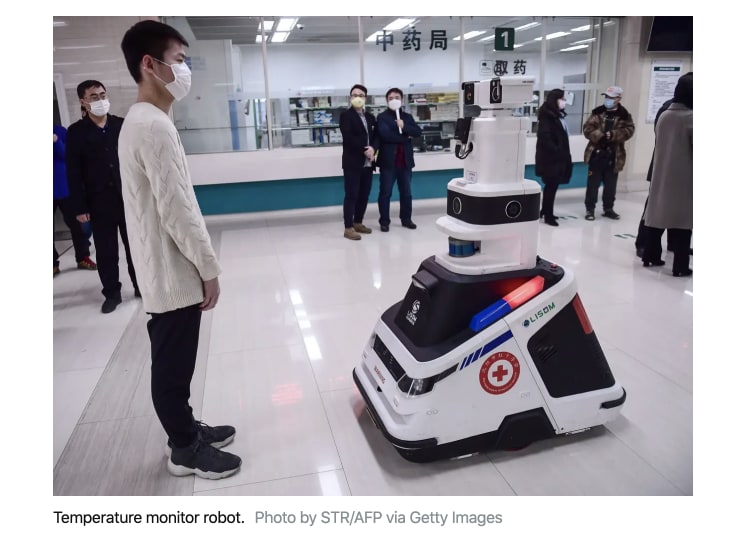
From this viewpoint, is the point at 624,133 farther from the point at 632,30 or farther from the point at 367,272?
the point at 367,272

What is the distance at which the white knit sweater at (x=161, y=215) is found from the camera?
1488 mm

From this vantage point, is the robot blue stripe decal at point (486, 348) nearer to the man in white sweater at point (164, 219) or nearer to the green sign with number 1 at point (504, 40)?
the man in white sweater at point (164, 219)

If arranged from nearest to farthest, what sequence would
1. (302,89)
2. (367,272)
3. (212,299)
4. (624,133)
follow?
(212,299) → (367,272) → (624,133) → (302,89)

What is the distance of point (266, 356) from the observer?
2.71m

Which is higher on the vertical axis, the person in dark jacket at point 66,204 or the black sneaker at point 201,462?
the person in dark jacket at point 66,204

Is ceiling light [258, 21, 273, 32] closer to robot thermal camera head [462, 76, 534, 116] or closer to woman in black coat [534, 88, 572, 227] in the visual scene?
woman in black coat [534, 88, 572, 227]

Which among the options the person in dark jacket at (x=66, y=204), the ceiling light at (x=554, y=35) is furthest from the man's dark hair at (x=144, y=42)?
the ceiling light at (x=554, y=35)

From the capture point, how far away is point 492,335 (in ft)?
5.75

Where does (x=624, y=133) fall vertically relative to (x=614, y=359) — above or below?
above

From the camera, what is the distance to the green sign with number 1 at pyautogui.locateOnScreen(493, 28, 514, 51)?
6656 mm

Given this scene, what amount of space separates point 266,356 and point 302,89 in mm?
4458

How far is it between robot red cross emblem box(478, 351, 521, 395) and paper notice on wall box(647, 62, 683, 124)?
645 centimetres

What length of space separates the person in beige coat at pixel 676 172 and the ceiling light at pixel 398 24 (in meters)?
3.87
